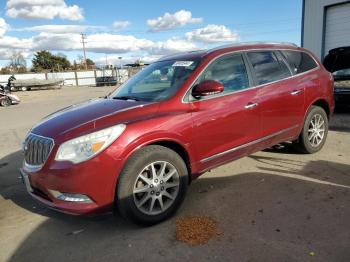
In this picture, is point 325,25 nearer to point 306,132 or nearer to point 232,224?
point 306,132

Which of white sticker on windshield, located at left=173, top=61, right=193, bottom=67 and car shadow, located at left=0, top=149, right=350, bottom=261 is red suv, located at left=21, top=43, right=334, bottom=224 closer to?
white sticker on windshield, located at left=173, top=61, right=193, bottom=67

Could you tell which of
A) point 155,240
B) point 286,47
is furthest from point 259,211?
point 286,47

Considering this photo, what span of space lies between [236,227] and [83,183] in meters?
1.57

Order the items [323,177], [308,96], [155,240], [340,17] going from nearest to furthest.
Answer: [155,240]
[323,177]
[308,96]
[340,17]

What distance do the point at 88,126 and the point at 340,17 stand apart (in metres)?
13.6

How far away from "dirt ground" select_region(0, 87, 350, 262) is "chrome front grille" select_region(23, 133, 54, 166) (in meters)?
0.76

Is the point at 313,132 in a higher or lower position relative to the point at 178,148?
lower

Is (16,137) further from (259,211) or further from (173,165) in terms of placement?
(259,211)

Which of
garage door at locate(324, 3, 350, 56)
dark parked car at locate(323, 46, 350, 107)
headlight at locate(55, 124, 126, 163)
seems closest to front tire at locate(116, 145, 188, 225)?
headlight at locate(55, 124, 126, 163)

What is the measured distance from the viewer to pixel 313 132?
19.6 ft

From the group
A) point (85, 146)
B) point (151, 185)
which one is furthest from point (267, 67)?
point (85, 146)

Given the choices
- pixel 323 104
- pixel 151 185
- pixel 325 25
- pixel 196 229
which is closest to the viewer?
pixel 196 229

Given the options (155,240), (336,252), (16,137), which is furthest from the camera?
(16,137)

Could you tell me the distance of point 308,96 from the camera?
18.5ft
